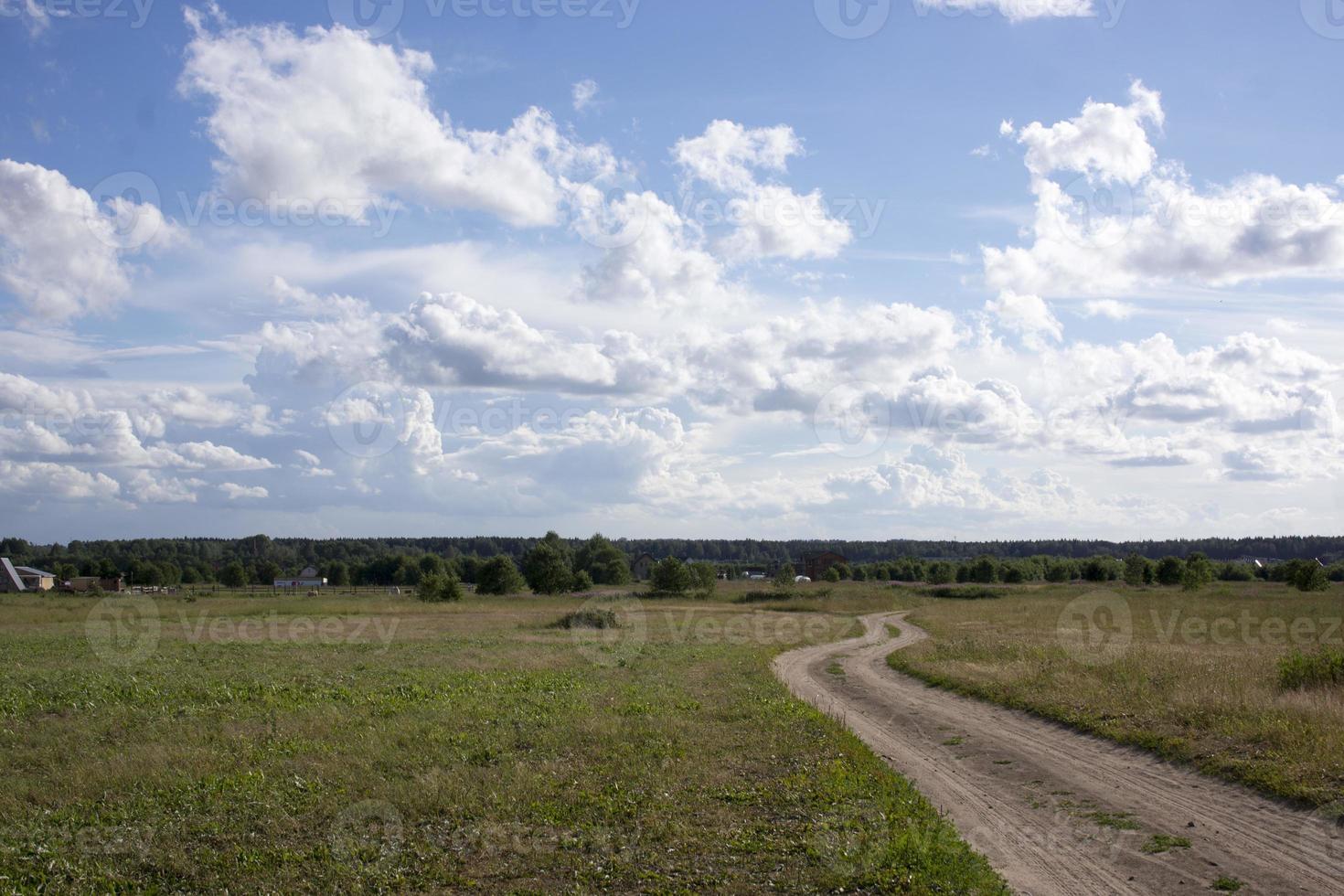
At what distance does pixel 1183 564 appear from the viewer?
11206 centimetres

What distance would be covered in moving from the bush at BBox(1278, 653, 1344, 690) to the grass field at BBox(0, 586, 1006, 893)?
10620mm

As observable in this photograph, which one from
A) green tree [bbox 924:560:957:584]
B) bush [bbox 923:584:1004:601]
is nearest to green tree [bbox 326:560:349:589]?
green tree [bbox 924:560:957:584]

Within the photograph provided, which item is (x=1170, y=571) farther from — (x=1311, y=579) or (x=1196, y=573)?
(x=1311, y=579)

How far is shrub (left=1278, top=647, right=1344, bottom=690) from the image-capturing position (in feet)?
64.9

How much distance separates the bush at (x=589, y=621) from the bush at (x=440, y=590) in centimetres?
3400

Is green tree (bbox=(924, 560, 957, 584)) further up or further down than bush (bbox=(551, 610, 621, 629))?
further down

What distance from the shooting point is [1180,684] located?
20.0 m

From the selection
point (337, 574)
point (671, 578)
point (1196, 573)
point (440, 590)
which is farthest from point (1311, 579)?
point (337, 574)

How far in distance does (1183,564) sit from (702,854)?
392 feet

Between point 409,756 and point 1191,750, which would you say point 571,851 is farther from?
point 1191,750

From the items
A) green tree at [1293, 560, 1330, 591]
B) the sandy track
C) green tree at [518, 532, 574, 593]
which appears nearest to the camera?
the sandy track

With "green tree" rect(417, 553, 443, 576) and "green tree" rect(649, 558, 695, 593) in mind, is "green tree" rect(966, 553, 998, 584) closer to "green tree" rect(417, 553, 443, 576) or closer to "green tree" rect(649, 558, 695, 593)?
"green tree" rect(649, 558, 695, 593)

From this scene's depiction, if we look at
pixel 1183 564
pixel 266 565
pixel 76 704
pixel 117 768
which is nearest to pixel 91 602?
pixel 76 704

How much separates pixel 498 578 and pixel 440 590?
74.6 feet
